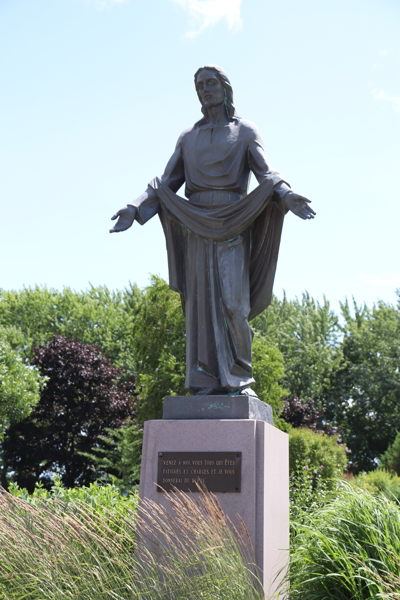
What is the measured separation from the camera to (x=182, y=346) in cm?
1962

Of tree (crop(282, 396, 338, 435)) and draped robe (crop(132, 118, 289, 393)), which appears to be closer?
draped robe (crop(132, 118, 289, 393))

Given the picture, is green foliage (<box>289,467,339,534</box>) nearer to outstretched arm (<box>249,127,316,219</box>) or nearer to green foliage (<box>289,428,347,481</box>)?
outstretched arm (<box>249,127,316,219</box>)

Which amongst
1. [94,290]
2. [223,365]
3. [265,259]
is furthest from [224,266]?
[94,290]

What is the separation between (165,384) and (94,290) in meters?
17.8

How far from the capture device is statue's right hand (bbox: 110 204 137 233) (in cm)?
569

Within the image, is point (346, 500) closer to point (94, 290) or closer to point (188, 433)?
point (188, 433)

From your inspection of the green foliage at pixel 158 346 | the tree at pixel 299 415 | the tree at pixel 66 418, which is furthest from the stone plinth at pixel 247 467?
the tree at pixel 299 415

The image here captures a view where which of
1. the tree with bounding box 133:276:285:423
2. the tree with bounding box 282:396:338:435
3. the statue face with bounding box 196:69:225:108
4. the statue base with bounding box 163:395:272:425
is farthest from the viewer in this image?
the tree with bounding box 282:396:338:435

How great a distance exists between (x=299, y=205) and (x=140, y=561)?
2.96 metres

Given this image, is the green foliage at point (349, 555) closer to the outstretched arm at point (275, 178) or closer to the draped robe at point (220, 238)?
the draped robe at point (220, 238)

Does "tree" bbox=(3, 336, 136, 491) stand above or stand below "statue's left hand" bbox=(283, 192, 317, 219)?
above

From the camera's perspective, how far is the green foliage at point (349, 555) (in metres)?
4.39

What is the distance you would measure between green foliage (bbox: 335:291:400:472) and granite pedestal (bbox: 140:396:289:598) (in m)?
26.9

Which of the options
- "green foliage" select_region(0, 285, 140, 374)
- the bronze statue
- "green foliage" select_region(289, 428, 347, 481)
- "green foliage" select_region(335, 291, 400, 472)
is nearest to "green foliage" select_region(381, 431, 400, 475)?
"green foliage" select_region(289, 428, 347, 481)
